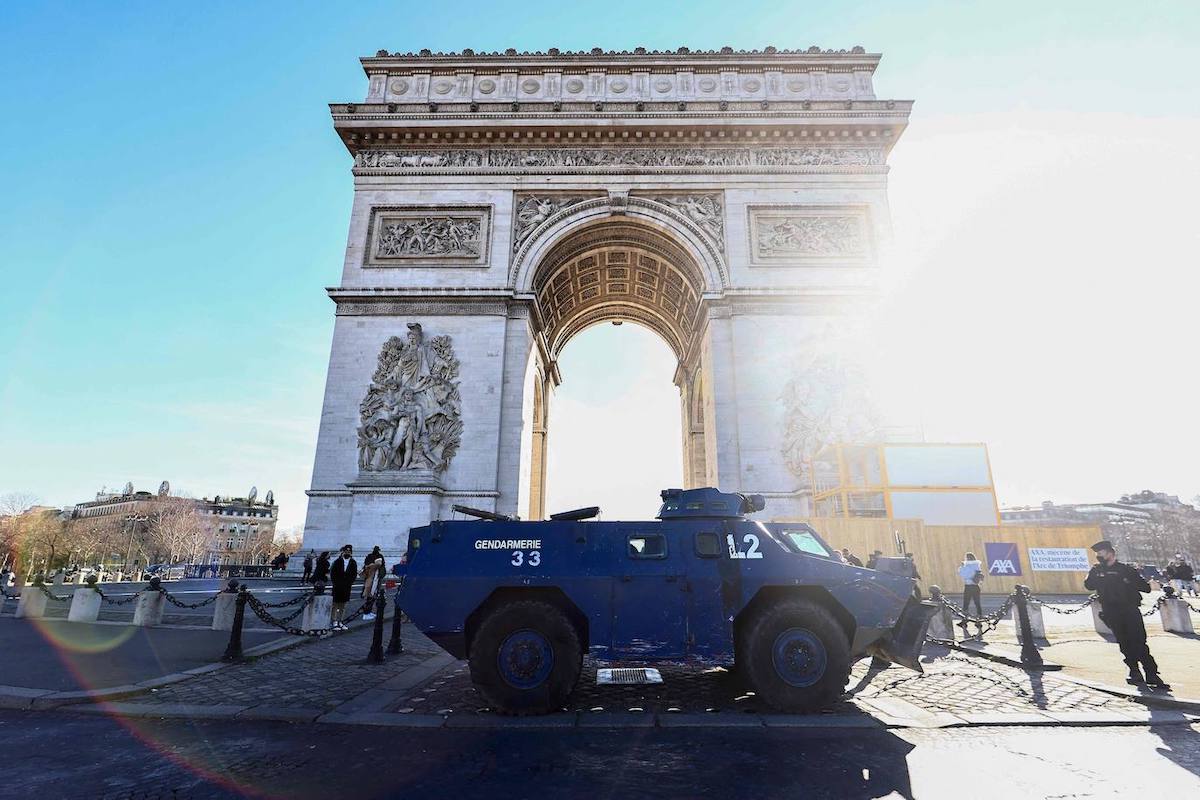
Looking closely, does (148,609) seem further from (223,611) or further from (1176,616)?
(1176,616)

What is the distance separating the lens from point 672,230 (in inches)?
841

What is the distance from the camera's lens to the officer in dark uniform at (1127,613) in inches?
241

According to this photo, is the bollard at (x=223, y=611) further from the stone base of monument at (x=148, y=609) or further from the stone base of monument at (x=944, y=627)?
the stone base of monument at (x=944, y=627)

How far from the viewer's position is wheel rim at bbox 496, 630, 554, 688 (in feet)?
17.4

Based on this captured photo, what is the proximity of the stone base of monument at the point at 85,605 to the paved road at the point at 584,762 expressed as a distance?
8.40 m

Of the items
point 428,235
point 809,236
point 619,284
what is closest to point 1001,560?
point 809,236

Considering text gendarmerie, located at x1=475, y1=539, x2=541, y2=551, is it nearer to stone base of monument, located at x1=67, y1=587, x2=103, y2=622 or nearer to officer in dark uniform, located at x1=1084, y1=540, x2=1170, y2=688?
officer in dark uniform, located at x1=1084, y1=540, x2=1170, y2=688

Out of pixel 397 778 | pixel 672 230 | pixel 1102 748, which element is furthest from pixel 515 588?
pixel 672 230

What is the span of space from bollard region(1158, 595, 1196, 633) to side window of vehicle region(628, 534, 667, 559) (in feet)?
38.9

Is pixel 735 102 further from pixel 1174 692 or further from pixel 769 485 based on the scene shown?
pixel 1174 692

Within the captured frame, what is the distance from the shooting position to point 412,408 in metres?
18.8

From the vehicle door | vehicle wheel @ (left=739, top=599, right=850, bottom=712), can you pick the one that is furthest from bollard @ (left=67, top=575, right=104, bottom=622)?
vehicle wheel @ (left=739, top=599, right=850, bottom=712)

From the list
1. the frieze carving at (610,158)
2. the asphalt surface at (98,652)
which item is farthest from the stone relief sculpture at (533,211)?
the asphalt surface at (98,652)

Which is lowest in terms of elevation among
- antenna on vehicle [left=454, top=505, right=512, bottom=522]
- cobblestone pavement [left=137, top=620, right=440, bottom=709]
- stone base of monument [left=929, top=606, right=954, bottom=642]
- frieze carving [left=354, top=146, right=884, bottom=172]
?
cobblestone pavement [left=137, top=620, right=440, bottom=709]
